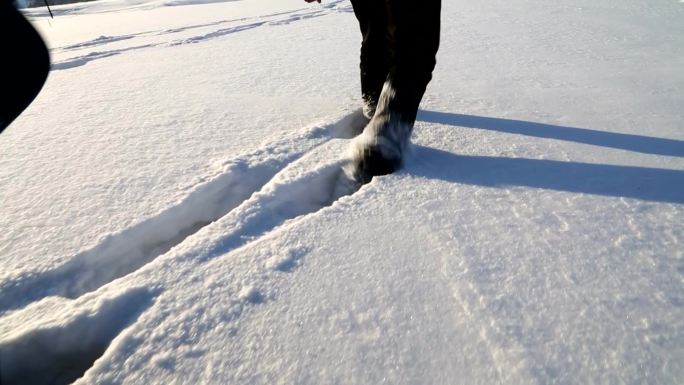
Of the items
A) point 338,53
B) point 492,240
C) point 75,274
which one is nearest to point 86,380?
point 75,274

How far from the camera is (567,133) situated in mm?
1380

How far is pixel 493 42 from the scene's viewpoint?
277 centimetres

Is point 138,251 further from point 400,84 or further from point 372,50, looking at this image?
point 372,50

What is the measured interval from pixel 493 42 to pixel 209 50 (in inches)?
82.0

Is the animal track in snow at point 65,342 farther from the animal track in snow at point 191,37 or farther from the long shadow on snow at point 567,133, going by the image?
the animal track in snow at point 191,37

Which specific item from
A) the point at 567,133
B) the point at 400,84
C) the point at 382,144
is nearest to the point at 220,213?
the point at 382,144

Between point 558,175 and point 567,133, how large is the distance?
35 centimetres

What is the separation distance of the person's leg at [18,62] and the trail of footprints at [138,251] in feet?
1.19

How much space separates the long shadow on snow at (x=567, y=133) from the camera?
48.9 inches

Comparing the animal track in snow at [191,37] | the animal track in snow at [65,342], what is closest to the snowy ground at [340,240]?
the animal track in snow at [65,342]

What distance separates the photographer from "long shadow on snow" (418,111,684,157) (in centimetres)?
124

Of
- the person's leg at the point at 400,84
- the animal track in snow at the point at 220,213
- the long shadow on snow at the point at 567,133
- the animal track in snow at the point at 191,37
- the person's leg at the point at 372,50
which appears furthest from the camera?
the animal track in snow at the point at 191,37

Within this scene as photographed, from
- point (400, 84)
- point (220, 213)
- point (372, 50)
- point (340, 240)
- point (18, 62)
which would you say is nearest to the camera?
point (18, 62)

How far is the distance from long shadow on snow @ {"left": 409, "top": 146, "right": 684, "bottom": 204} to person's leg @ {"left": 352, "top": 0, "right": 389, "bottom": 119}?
457mm
